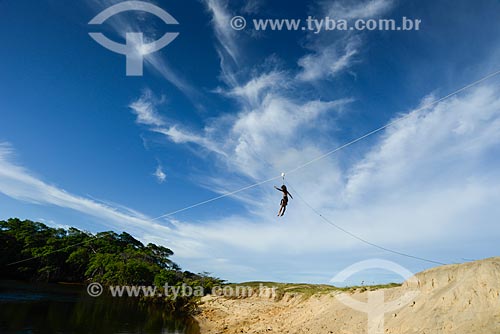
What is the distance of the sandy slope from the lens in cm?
1219

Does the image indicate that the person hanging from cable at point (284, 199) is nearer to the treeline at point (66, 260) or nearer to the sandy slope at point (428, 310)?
the sandy slope at point (428, 310)

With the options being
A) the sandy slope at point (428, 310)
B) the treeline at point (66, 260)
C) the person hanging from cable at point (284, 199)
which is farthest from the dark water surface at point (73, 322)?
the treeline at point (66, 260)

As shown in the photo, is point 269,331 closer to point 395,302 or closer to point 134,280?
point 395,302

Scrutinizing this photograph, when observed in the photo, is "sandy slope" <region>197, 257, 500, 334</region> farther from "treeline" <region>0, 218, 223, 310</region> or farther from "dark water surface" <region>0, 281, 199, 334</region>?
"treeline" <region>0, 218, 223, 310</region>

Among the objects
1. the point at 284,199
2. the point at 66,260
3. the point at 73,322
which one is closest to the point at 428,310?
the point at 284,199

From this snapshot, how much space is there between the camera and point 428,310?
14.1m

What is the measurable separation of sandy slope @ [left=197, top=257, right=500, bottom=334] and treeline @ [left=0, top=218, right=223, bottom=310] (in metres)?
31.3

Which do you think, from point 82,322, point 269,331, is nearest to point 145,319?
point 82,322

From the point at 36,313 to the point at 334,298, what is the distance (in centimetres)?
2591

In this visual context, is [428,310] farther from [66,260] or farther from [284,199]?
[66,260]

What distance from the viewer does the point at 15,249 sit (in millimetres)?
65562

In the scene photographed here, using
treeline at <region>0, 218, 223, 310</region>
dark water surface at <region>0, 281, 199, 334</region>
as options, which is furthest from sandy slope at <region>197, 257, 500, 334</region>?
treeline at <region>0, 218, 223, 310</region>

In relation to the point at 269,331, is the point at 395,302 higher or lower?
higher

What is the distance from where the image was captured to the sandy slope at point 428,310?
1219 cm
